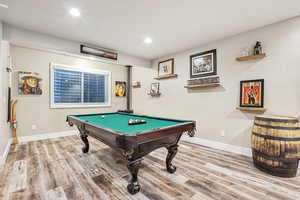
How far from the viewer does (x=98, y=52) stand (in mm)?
3768

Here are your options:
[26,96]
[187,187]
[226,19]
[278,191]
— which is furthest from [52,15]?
[278,191]

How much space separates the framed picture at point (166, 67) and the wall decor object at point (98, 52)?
4.88 ft

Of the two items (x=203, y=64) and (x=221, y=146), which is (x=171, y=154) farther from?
(x=203, y=64)

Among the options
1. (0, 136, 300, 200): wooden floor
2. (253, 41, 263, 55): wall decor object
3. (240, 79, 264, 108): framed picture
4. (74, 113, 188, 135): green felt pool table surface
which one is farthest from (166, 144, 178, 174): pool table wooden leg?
(253, 41, 263, 55): wall decor object

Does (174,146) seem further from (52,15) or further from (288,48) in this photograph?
(52,15)

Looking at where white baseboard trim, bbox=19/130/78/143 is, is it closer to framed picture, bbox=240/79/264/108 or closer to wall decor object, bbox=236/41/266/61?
framed picture, bbox=240/79/264/108

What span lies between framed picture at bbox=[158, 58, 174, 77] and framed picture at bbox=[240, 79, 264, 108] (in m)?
2.02

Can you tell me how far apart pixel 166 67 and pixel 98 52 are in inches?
82.3

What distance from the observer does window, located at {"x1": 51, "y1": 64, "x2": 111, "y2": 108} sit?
409cm

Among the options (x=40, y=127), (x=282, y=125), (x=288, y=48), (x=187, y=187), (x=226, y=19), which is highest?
(x=226, y=19)

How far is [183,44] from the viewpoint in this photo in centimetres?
364

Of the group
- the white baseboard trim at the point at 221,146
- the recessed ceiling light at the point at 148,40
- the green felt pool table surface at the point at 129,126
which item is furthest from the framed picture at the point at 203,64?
the green felt pool table surface at the point at 129,126

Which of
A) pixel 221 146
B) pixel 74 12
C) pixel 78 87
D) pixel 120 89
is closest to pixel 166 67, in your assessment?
pixel 120 89

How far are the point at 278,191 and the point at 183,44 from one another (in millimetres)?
3307
